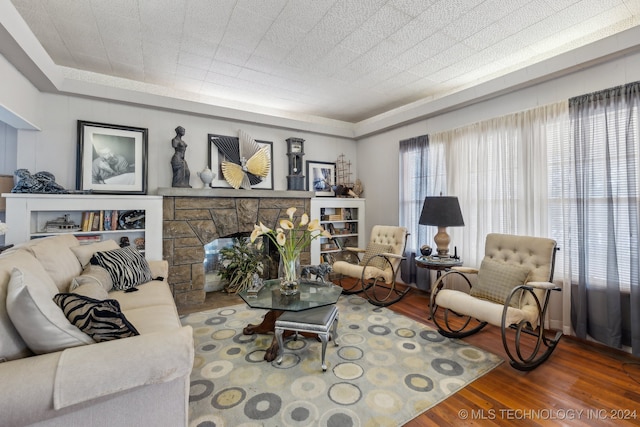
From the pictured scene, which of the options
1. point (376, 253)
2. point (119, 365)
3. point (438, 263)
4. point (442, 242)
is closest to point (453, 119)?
point (442, 242)

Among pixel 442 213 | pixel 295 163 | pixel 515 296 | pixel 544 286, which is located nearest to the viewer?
pixel 544 286

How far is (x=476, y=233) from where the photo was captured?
3516 mm

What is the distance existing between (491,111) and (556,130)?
0.76 metres

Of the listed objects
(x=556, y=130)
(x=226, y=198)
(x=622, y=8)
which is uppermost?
(x=622, y=8)

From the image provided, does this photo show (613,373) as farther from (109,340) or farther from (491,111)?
(109,340)

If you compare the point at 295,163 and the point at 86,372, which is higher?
the point at 295,163

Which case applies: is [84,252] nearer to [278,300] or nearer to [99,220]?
[99,220]

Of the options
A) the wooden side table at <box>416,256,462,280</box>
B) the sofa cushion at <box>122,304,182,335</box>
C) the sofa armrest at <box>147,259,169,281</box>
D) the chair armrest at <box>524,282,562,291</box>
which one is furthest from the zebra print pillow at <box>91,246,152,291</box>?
the chair armrest at <box>524,282,562,291</box>

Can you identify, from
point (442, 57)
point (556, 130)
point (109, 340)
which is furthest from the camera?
point (442, 57)

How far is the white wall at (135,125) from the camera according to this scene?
3100 millimetres

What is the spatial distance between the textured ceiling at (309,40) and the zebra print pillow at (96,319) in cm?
221

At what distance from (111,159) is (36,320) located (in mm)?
2927

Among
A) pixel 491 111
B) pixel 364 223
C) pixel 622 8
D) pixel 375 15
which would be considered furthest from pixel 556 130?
pixel 364 223

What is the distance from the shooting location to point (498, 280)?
262cm
